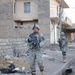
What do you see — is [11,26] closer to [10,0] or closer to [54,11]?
[10,0]

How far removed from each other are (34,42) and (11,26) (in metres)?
30.3

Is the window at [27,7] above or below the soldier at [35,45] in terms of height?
above

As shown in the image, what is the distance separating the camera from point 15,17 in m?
40.6

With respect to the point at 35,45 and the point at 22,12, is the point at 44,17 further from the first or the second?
the point at 35,45

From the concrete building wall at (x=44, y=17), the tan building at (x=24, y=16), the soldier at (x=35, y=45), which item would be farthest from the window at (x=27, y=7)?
the soldier at (x=35, y=45)


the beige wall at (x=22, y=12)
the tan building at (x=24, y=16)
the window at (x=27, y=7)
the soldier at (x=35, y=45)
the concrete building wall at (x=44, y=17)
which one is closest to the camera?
the soldier at (x=35, y=45)

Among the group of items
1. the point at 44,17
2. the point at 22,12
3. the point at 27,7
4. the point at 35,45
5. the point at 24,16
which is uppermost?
the point at 27,7

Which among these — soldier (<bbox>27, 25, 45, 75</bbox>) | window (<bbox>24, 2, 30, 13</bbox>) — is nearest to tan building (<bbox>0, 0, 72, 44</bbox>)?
window (<bbox>24, 2, 30, 13</bbox>)

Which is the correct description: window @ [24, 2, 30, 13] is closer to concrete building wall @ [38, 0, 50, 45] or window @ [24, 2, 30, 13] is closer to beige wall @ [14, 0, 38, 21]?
beige wall @ [14, 0, 38, 21]

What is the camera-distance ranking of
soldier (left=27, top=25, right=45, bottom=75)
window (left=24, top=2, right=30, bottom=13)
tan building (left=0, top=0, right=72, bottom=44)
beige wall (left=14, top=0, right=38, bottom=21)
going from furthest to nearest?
1. window (left=24, top=2, right=30, bottom=13)
2. beige wall (left=14, top=0, right=38, bottom=21)
3. tan building (left=0, top=0, right=72, bottom=44)
4. soldier (left=27, top=25, right=45, bottom=75)

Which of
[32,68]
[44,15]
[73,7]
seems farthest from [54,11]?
[32,68]

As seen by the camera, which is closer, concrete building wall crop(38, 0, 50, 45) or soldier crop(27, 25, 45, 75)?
soldier crop(27, 25, 45, 75)

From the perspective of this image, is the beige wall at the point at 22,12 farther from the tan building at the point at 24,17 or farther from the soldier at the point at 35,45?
the soldier at the point at 35,45

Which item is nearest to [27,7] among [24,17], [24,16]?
[24,16]
